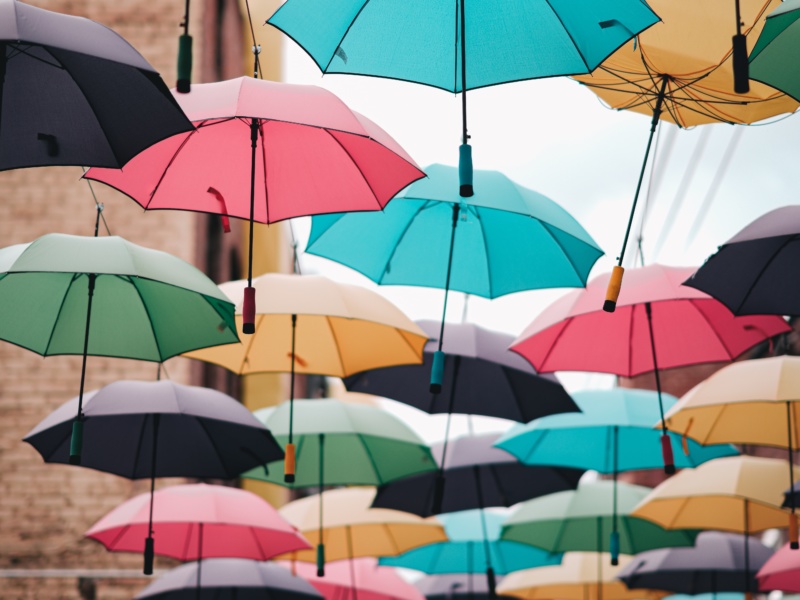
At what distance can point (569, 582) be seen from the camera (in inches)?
514

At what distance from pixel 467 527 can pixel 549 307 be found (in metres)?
5.79

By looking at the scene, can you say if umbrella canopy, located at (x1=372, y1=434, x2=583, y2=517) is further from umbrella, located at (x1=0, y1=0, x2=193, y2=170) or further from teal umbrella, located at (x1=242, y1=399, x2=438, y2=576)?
umbrella, located at (x1=0, y1=0, x2=193, y2=170)

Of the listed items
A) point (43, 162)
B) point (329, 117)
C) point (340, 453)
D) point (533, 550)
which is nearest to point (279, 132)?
point (329, 117)

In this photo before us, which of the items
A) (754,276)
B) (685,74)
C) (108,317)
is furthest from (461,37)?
(108,317)

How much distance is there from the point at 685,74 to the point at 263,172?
7.55 ft

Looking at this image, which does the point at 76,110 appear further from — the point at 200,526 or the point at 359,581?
the point at 359,581

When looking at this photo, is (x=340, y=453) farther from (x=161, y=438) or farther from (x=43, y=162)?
(x=43, y=162)

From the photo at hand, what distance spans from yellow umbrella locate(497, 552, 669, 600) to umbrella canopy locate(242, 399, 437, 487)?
4.81 metres

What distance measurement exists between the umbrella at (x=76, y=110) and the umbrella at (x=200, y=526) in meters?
3.32

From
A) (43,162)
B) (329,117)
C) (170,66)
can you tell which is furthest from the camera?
(170,66)

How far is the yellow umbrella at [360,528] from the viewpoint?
1048 centimetres

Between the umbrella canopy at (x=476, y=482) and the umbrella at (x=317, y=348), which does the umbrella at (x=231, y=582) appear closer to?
the umbrella canopy at (x=476, y=482)

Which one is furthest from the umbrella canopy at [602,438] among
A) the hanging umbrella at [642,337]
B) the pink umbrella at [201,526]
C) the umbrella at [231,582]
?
the pink umbrella at [201,526]

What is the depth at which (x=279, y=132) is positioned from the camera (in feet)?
19.5
